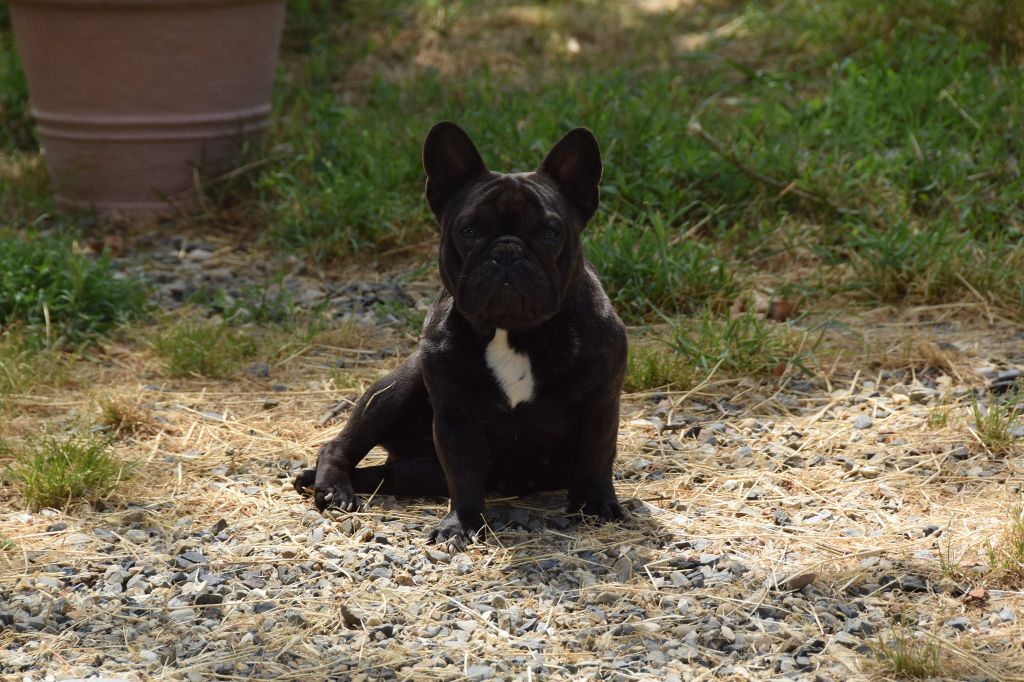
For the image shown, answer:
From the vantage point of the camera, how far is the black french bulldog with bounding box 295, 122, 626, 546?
11.3 feet

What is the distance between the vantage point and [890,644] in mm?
2850

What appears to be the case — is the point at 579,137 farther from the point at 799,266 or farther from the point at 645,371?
the point at 799,266

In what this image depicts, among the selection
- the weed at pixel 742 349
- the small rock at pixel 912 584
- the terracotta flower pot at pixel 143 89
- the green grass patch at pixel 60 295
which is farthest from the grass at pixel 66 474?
the terracotta flower pot at pixel 143 89

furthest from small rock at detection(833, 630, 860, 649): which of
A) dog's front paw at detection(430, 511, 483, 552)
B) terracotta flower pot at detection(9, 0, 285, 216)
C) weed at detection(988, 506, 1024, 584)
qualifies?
terracotta flower pot at detection(9, 0, 285, 216)

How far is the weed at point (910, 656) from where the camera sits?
2738 mm

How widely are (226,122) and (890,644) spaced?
5056 mm

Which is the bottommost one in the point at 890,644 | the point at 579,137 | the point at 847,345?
the point at 847,345

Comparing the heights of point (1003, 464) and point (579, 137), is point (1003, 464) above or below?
below

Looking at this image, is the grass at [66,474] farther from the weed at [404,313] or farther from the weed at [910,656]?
the weed at [910,656]

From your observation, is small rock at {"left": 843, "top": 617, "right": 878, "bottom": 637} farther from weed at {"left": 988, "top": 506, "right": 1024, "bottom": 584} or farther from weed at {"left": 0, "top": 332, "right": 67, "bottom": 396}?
weed at {"left": 0, "top": 332, "right": 67, "bottom": 396}

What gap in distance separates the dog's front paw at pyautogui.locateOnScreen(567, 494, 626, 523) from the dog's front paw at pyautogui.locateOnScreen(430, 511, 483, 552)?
0.99 ft

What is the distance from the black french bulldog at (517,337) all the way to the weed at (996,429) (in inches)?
49.8

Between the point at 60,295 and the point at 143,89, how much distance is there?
1.69m

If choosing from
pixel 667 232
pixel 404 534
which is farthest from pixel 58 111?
pixel 404 534
